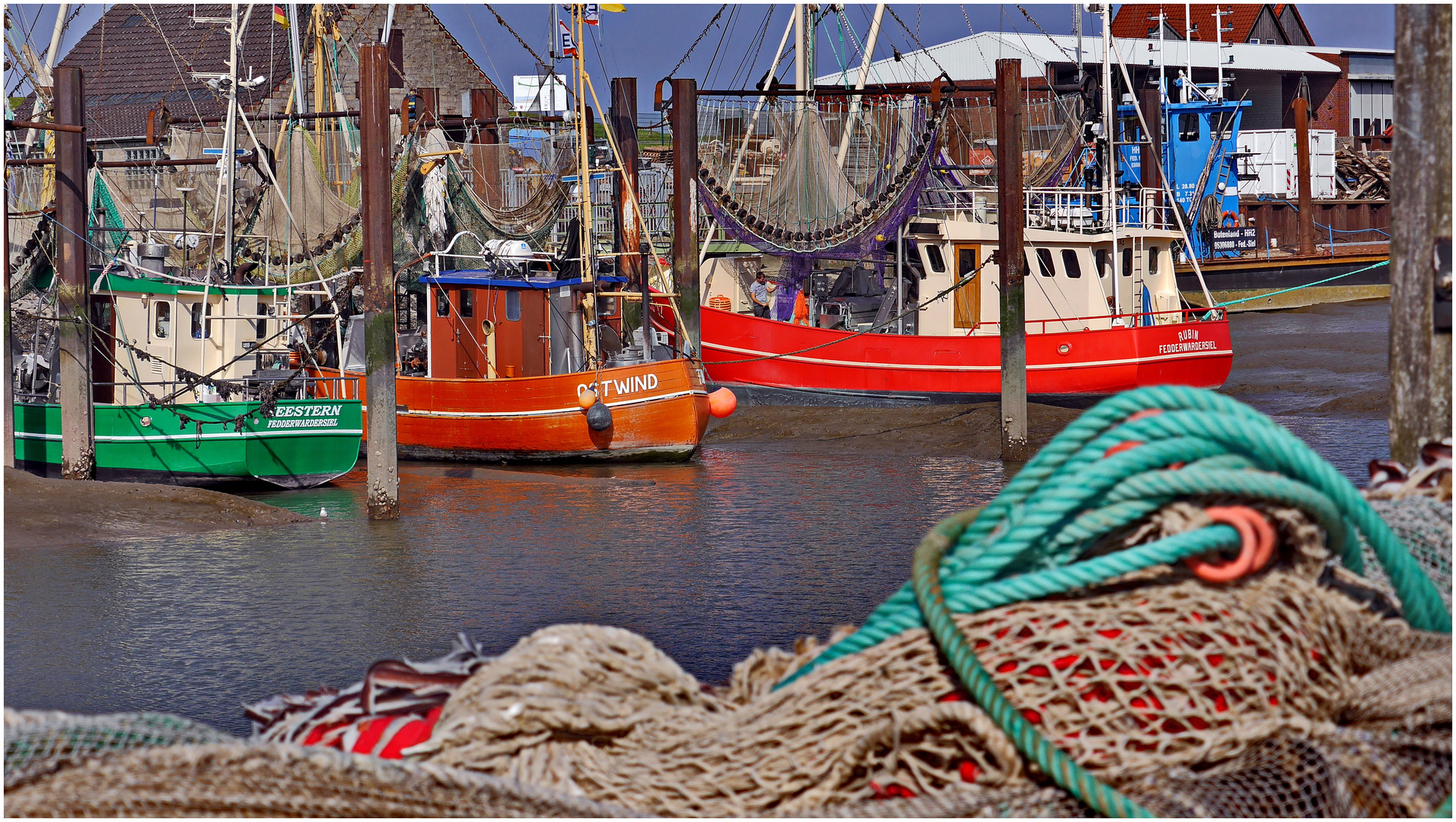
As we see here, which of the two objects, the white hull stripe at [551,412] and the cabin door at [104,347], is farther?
the white hull stripe at [551,412]

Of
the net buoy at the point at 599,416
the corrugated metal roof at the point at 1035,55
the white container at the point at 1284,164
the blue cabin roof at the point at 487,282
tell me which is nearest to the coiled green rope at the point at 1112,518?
the net buoy at the point at 599,416

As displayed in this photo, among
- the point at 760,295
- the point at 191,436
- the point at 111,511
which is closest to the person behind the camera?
the point at 111,511

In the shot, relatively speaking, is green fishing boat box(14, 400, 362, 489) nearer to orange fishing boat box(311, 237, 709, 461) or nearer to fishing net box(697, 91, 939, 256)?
orange fishing boat box(311, 237, 709, 461)

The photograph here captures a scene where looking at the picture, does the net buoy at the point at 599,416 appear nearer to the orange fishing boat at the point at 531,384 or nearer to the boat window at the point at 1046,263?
the orange fishing boat at the point at 531,384

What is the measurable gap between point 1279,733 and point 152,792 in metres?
2.32

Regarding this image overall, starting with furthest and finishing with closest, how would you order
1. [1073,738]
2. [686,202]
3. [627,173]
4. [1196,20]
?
[1196,20] → [627,173] → [686,202] → [1073,738]

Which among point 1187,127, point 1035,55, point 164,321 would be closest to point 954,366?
point 164,321

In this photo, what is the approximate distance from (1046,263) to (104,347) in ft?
43.8

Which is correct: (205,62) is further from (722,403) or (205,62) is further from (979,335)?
(722,403)

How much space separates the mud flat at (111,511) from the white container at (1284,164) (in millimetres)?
38729

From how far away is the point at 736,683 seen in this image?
3.35 meters

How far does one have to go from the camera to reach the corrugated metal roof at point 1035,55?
1777 inches

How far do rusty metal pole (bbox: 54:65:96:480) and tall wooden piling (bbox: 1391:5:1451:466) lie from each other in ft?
44.2

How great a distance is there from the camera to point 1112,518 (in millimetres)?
2742
